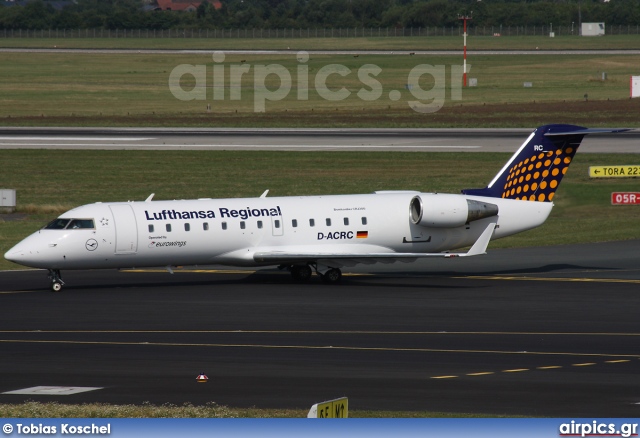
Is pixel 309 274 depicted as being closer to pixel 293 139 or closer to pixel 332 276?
pixel 332 276

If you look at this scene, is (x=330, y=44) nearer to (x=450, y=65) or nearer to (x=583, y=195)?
(x=450, y=65)

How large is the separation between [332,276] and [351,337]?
32.3ft

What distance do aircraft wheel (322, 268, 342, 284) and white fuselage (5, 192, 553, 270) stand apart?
81 centimetres

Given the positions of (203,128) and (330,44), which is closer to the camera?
(203,128)

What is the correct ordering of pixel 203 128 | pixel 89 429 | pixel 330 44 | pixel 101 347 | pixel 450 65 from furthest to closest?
1. pixel 330 44
2. pixel 450 65
3. pixel 203 128
4. pixel 101 347
5. pixel 89 429

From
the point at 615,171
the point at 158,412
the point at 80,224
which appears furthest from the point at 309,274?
the point at 615,171

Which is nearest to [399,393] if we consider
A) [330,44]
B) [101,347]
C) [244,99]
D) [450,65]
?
[101,347]

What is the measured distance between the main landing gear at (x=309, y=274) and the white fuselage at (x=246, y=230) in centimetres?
84

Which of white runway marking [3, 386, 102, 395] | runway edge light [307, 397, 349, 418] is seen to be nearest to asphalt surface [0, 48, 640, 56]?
white runway marking [3, 386, 102, 395]

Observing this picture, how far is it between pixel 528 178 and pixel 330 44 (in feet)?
529

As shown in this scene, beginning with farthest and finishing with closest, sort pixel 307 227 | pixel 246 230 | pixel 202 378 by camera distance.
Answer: pixel 307 227 < pixel 246 230 < pixel 202 378

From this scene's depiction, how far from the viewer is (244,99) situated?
11962 centimetres

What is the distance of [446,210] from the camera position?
3838 centimetres

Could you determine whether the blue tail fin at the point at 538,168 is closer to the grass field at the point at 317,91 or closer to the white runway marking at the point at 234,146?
the white runway marking at the point at 234,146
